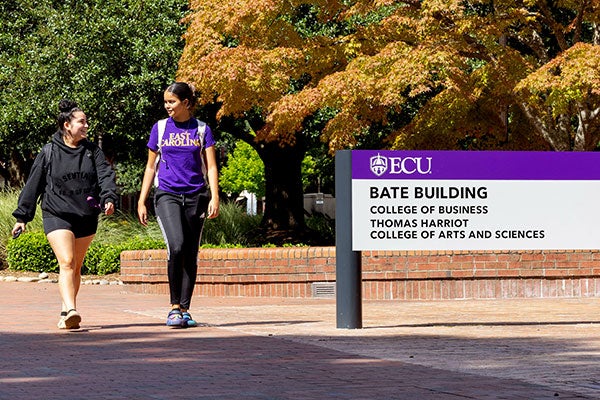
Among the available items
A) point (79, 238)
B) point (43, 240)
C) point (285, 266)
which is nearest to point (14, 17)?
point (43, 240)

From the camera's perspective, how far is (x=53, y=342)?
28.7ft

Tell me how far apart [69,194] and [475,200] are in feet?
10.3

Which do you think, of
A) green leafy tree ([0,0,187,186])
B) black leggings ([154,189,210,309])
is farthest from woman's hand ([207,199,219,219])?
green leafy tree ([0,0,187,186])

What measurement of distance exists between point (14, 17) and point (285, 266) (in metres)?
16.0

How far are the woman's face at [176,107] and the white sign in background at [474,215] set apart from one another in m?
1.41

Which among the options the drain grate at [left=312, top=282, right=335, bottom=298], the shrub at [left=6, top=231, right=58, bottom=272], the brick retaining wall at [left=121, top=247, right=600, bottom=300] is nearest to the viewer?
the brick retaining wall at [left=121, top=247, right=600, bottom=300]

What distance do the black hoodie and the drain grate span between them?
4897 millimetres

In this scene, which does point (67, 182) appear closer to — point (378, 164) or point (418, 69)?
point (378, 164)

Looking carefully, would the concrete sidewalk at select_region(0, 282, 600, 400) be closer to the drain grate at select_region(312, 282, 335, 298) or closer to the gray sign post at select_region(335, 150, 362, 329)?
the gray sign post at select_region(335, 150, 362, 329)

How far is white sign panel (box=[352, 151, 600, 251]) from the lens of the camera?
9.82m

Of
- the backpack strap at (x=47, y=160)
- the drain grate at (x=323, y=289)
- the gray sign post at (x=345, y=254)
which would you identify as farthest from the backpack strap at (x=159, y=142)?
the drain grate at (x=323, y=289)

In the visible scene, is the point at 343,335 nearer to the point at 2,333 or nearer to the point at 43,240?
the point at 2,333

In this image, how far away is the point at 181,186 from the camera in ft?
31.4

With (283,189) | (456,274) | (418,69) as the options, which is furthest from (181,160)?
(283,189)
